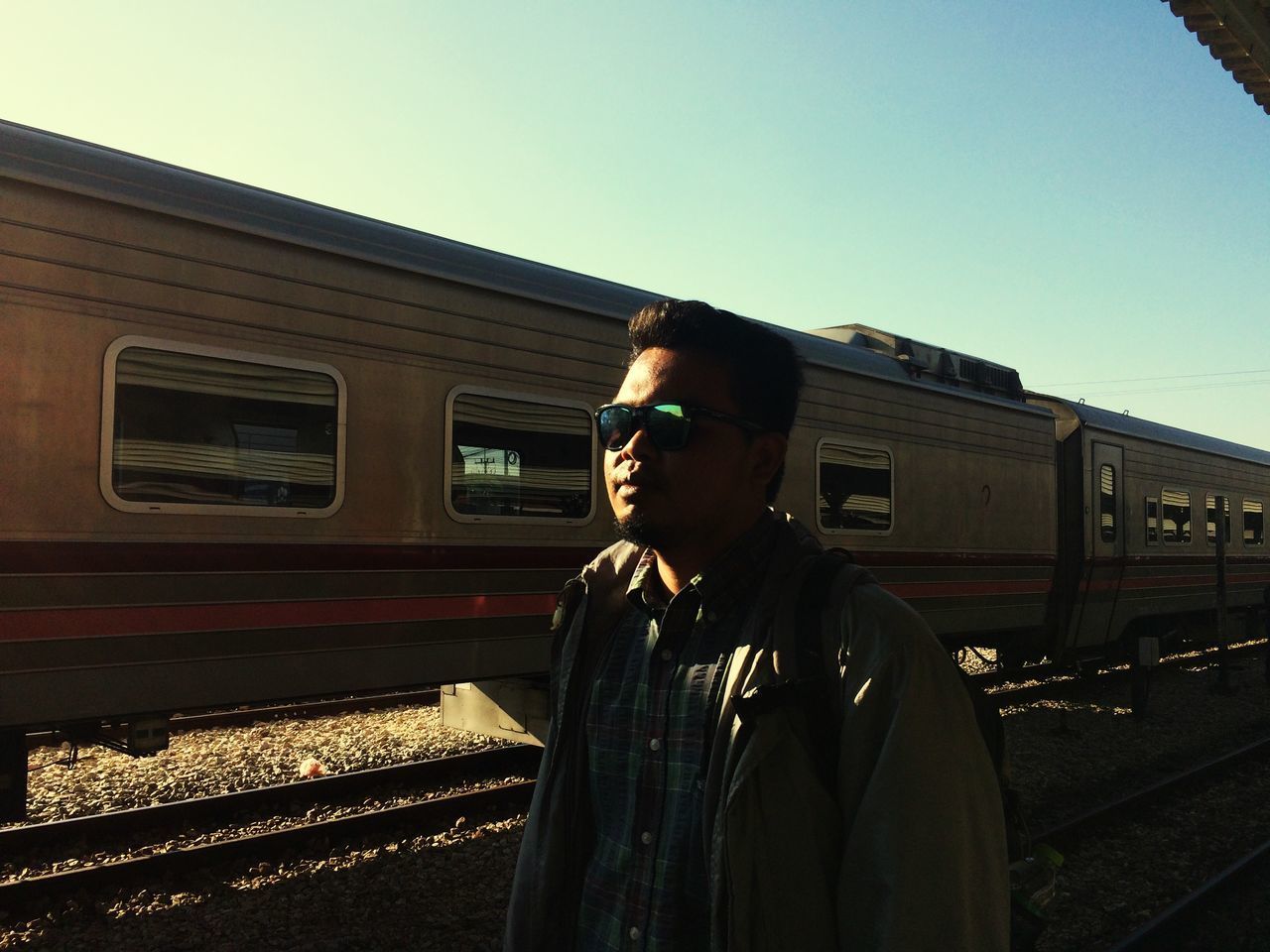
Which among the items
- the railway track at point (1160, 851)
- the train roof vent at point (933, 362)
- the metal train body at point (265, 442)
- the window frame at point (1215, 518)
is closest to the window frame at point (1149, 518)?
the window frame at point (1215, 518)

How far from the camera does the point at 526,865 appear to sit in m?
1.79

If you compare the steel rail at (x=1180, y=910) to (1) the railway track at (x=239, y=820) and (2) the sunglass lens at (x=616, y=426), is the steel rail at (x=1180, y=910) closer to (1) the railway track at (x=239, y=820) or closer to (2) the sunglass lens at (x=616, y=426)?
(1) the railway track at (x=239, y=820)

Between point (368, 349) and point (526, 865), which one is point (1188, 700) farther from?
point (526, 865)

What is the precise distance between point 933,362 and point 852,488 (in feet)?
6.42

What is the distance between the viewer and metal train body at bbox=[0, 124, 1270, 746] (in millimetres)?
3844

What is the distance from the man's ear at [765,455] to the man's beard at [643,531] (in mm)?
210

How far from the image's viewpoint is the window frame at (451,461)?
498cm

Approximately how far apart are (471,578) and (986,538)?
17.7ft

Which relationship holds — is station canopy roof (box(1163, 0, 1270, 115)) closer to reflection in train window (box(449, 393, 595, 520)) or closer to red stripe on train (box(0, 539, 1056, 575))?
reflection in train window (box(449, 393, 595, 520))

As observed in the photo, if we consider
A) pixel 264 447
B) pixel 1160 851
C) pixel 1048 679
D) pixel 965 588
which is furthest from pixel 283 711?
pixel 1048 679

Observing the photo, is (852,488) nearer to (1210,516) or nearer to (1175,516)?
(1175,516)

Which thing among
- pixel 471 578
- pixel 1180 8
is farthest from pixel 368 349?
pixel 1180 8

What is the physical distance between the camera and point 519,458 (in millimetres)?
5289

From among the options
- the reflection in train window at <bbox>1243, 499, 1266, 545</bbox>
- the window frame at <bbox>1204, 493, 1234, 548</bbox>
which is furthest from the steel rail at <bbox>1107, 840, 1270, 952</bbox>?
the reflection in train window at <bbox>1243, 499, 1266, 545</bbox>
